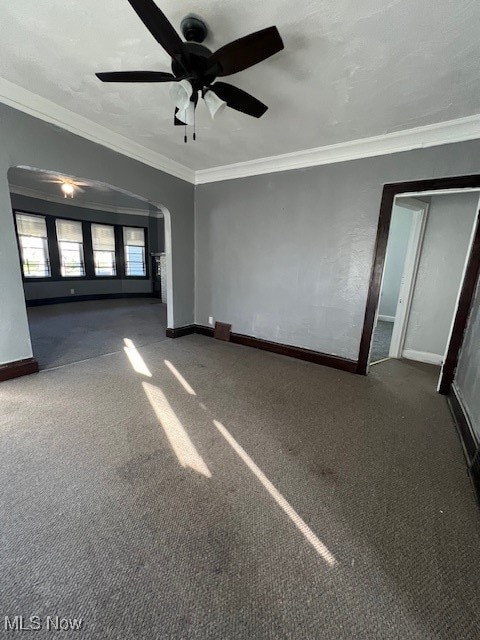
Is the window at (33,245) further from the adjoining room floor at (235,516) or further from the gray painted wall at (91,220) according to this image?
the adjoining room floor at (235,516)

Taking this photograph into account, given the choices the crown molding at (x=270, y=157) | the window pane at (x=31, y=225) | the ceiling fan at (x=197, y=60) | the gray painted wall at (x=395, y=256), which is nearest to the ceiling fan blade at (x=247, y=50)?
the ceiling fan at (x=197, y=60)

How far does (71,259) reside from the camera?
769cm

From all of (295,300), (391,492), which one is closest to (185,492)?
(391,492)

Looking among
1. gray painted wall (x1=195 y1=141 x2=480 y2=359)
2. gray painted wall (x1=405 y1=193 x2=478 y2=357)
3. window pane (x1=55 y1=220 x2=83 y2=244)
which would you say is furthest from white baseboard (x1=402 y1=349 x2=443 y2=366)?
window pane (x1=55 y1=220 x2=83 y2=244)

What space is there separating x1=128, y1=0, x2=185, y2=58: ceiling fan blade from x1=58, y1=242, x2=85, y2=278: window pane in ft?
24.6

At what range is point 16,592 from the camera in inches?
41.4

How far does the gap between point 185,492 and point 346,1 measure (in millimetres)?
2914

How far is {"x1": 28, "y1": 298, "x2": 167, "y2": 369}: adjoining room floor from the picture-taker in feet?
12.2

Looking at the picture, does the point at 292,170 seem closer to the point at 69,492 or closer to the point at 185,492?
the point at 185,492

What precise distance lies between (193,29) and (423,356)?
14.6ft

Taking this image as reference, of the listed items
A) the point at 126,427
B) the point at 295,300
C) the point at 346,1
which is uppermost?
the point at 346,1

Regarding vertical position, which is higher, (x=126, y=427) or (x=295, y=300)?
(x=295, y=300)

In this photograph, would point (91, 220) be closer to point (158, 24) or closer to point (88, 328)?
point (88, 328)

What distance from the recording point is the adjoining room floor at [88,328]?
3729 millimetres
